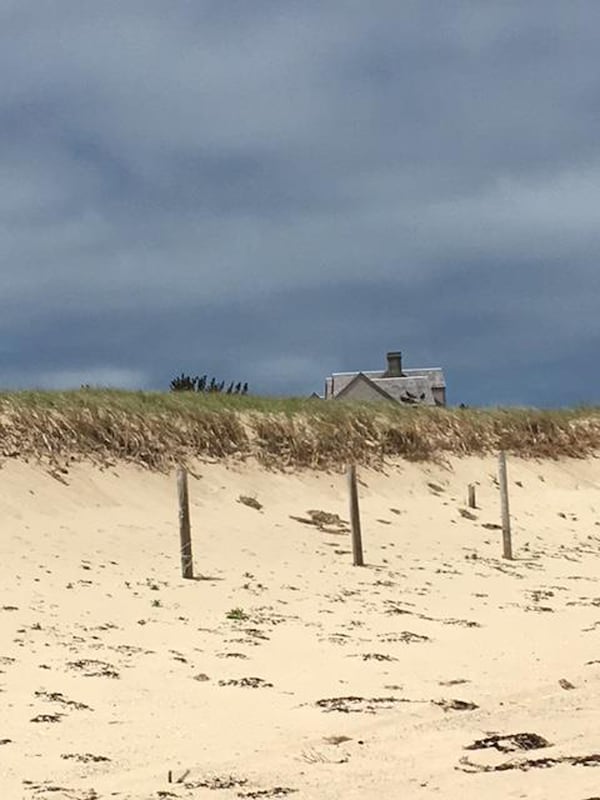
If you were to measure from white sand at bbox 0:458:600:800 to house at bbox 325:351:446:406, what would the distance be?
29.6 meters

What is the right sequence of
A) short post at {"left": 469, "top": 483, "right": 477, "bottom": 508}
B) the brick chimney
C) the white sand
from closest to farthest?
the white sand → short post at {"left": 469, "top": 483, "right": 477, "bottom": 508} → the brick chimney

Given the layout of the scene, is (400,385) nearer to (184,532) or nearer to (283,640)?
(184,532)

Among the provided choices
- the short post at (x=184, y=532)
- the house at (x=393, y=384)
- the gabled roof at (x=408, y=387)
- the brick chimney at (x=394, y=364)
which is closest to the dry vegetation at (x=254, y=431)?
the short post at (x=184, y=532)

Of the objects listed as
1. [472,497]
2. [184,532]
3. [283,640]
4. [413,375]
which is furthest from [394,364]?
[283,640]

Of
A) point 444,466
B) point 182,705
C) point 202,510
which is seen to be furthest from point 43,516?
point 444,466

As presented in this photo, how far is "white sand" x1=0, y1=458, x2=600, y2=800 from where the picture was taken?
22.5ft

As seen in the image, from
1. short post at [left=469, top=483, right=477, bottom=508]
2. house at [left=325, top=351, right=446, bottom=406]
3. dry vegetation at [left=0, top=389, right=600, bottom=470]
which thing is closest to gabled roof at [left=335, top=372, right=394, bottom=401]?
house at [left=325, top=351, right=446, bottom=406]

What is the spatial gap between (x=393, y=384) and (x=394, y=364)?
2.81 meters

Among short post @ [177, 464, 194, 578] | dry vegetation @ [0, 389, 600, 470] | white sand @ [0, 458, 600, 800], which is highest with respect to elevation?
dry vegetation @ [0, 389, 600, 470]

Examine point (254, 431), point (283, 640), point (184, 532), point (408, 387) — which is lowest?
point (283, 640)

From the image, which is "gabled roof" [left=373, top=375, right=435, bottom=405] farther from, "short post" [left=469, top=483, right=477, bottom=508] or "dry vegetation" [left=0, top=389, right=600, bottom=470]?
"short post" [left=469, top=483, right=477, bottom=508]

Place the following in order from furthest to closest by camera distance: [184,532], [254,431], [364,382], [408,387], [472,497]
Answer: [408,387] → [364,382] → [472,497] → [254,431] → [184,532]

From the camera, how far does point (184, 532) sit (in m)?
16.6

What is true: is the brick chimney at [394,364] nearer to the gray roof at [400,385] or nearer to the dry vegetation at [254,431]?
the gray roof at [400,385]
